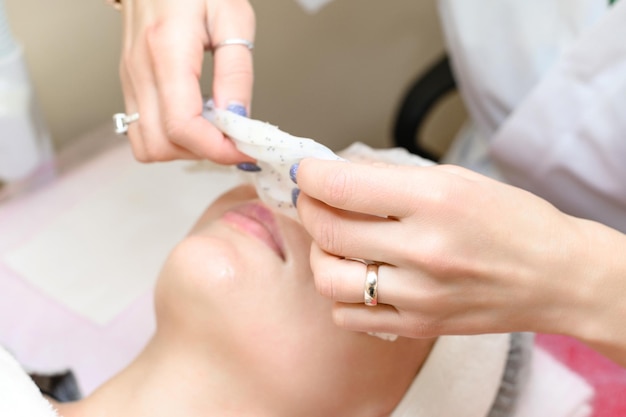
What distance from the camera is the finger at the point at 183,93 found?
824mm

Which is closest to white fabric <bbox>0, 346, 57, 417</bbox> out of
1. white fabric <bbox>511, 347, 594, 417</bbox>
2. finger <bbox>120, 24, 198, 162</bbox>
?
finger <bbox>120, 24, 198, 162</bbox>

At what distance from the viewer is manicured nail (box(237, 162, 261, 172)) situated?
0.85m

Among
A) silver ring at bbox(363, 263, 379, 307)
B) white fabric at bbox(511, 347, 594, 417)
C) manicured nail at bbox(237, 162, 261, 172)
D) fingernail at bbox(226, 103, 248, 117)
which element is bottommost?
white fabric at bbox(511, 347, 594, 417)

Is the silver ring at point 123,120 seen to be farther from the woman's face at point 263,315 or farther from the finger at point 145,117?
the woman's face at point 263,315

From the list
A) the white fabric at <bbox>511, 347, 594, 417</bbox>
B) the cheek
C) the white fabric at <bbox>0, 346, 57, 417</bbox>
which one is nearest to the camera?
the white fabric at <bbox>0, 346, 57, 417</bbox>

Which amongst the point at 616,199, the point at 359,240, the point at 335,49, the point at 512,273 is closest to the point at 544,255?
the point at 512,273

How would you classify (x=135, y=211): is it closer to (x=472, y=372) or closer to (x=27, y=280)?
(x=27, y=280)

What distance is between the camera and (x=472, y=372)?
0.93 meters

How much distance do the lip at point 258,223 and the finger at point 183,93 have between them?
0.09 meters

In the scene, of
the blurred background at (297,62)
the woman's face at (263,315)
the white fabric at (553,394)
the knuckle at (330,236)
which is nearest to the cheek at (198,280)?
the woman's face at (263,315)

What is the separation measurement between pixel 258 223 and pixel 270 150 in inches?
6.7

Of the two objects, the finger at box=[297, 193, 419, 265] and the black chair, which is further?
the black chair

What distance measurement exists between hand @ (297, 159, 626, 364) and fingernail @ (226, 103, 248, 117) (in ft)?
0.73

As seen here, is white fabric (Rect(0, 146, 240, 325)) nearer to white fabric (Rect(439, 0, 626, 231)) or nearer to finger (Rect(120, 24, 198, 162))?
finger (Rect(120, 24, 198, 162))
